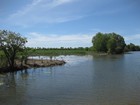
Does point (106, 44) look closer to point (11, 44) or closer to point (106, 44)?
point (106, 44)

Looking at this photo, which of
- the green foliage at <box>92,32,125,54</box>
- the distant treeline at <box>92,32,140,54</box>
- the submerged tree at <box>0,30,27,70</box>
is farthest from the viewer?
the distant treeline at <box>92,32,140,54</box>

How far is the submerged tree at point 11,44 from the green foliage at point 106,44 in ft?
293

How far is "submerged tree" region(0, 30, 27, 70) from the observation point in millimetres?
48562

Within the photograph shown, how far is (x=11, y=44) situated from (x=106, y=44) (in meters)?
94.7

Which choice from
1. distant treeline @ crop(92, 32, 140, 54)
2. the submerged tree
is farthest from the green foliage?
the submerged tree

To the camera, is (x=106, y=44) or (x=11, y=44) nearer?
(x=11, y=44)

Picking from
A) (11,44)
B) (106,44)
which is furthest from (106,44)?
(11,44)

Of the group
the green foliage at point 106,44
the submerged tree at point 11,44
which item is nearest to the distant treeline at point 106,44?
the green foliage at point 106,44

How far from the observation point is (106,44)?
454 ft

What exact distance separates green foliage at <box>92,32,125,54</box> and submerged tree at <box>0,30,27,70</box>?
89425 millimetres

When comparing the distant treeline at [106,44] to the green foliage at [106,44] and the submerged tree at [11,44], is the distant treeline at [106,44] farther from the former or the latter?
the submerged tree at [11,44]

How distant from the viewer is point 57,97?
23.9m

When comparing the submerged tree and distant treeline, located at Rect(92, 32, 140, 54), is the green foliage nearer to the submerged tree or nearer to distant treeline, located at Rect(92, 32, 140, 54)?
distant treeline, located at Rect(92, 32, 140, 54)

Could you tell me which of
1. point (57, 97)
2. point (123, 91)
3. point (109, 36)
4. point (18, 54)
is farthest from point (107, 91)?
point (109, 36)
